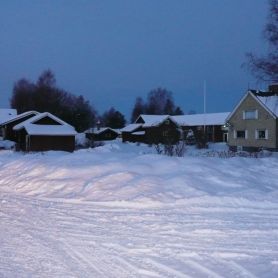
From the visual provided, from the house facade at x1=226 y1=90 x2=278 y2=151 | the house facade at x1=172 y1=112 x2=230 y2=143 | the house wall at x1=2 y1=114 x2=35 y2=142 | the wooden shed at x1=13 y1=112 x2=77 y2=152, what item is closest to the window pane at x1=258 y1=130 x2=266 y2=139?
the house facade at x1=226 y1=90 x2=278 y2=151

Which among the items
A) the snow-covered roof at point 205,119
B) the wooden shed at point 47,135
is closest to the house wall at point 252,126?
the snow-covered roof at point 205,119

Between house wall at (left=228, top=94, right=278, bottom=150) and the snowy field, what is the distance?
40.3 m

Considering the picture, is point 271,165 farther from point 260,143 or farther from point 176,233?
point 260,143

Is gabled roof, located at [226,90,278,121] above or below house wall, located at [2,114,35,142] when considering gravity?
above

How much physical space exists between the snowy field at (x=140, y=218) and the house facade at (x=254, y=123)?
4033 cm

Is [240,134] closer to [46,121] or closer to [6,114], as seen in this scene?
[46,121]

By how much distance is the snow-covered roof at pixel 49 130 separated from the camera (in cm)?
5553

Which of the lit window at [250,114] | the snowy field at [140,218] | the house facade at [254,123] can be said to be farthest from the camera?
the lit window at [250,114]

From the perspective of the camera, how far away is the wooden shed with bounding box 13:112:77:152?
55781 millimetres

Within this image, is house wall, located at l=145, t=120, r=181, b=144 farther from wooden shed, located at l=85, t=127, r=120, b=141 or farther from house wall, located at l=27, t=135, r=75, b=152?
wooden shed, located at l=85, t=127, r=120, b=141

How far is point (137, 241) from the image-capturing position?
Result: 27.2 ft

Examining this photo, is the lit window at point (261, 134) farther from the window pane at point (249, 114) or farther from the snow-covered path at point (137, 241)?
the snow-covered path at point (137, 241)

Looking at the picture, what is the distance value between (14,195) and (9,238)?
6.23 m

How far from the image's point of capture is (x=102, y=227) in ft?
31.7
